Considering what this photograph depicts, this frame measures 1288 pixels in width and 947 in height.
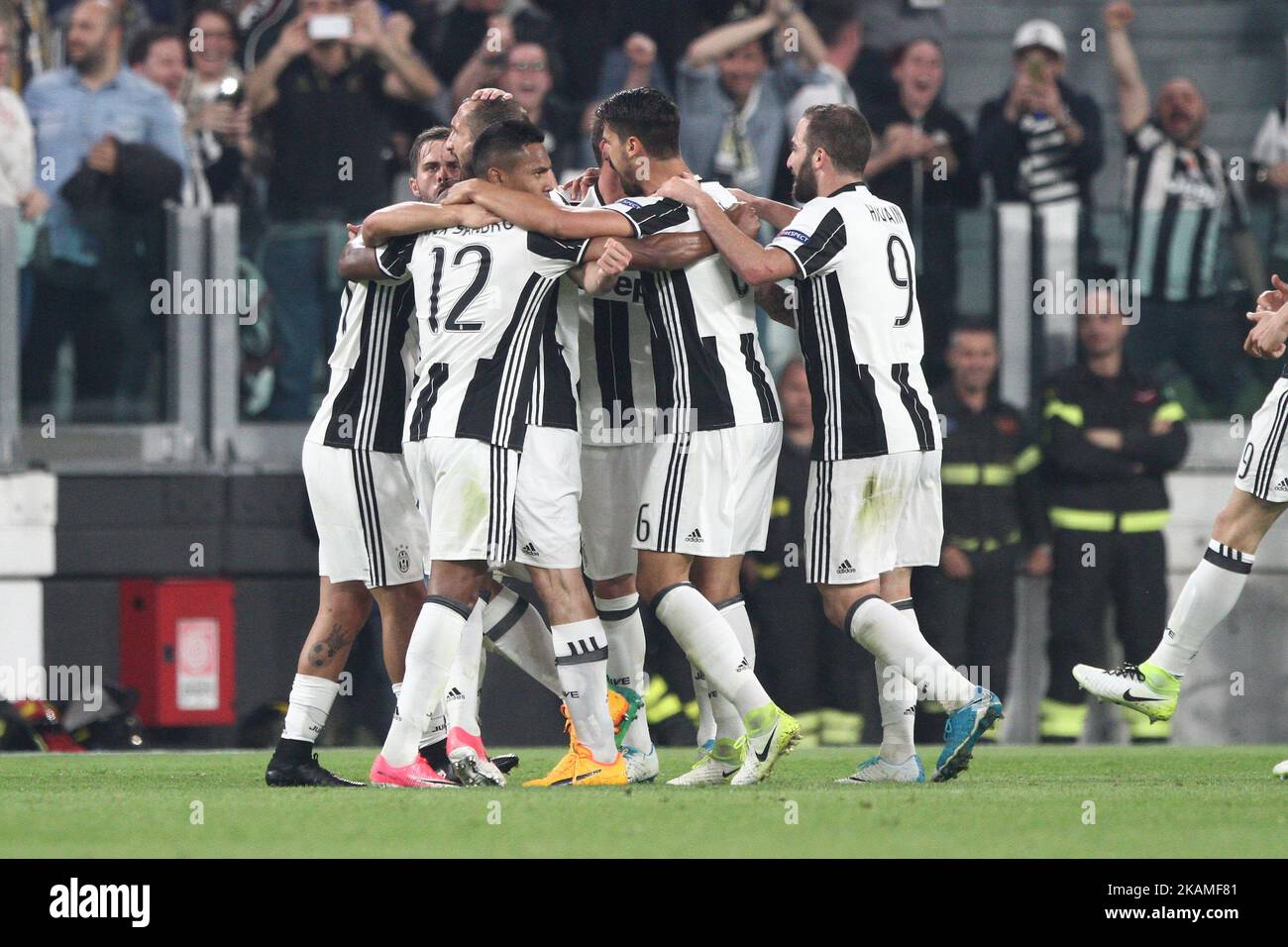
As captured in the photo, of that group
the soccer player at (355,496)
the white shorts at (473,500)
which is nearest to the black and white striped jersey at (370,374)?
the soccer player at (355,496)

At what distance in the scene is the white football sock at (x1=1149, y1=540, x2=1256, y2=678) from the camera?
685cm

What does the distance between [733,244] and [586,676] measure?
54.8 inches

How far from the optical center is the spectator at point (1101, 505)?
1020 centimetres

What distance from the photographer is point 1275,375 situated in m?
10.9

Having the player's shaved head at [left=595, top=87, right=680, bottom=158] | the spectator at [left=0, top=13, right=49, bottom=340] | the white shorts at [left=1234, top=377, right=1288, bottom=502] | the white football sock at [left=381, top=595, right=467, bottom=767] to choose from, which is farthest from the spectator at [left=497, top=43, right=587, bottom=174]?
the white football sock at [left=381, top=595, right=467, bottom=767]

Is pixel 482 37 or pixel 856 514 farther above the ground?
pixel 482 37

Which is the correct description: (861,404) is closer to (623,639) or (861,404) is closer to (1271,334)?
(623,639)

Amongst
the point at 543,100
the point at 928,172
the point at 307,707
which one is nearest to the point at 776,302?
the point at 307,707

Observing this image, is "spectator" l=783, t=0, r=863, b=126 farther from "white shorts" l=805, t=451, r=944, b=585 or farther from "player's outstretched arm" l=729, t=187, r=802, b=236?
"white shorts" l=805, t=451, r=944, b=585

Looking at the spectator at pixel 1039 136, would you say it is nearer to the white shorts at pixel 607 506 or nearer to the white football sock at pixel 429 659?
the white shorts at pixel 607 506

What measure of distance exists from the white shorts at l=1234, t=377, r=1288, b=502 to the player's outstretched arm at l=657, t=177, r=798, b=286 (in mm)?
1683

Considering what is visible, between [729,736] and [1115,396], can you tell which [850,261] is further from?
[1115,396]

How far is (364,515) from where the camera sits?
660 cm

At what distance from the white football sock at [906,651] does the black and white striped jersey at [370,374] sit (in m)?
1.61
